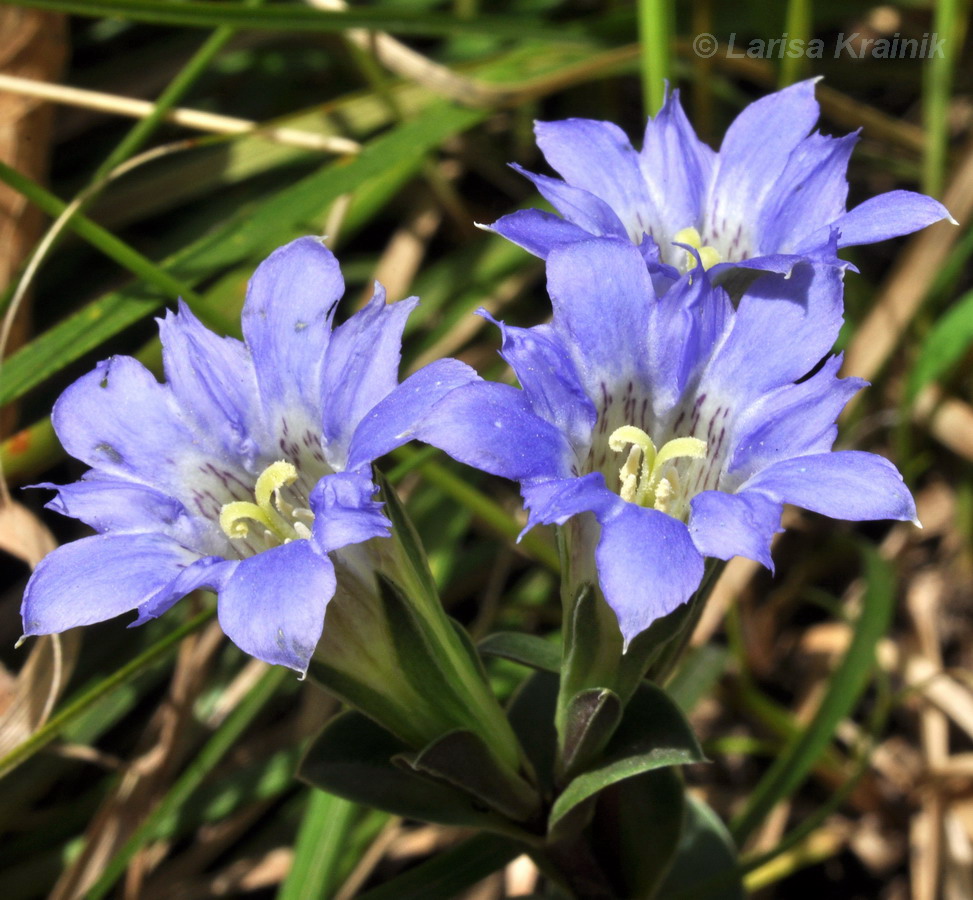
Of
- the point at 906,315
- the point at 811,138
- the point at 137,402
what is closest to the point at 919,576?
the point at 906,315

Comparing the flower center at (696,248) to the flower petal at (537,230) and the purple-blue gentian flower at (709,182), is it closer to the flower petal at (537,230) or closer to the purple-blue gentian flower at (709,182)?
the purple-blue gentian flower at (709,182)

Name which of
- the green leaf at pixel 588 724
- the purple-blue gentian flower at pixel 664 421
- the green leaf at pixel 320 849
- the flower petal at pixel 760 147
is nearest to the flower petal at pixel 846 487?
the purple-blue gentian flower at pixel 664 421

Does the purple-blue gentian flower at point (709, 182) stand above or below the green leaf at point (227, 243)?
above

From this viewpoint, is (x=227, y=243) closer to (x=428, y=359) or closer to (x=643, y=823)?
(x=428, y=359)

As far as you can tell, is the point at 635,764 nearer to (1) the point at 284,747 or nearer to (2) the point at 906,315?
(1) the point at 284,747

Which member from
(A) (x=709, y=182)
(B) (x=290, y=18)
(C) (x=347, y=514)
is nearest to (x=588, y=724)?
(C) (x=347, y=514)
